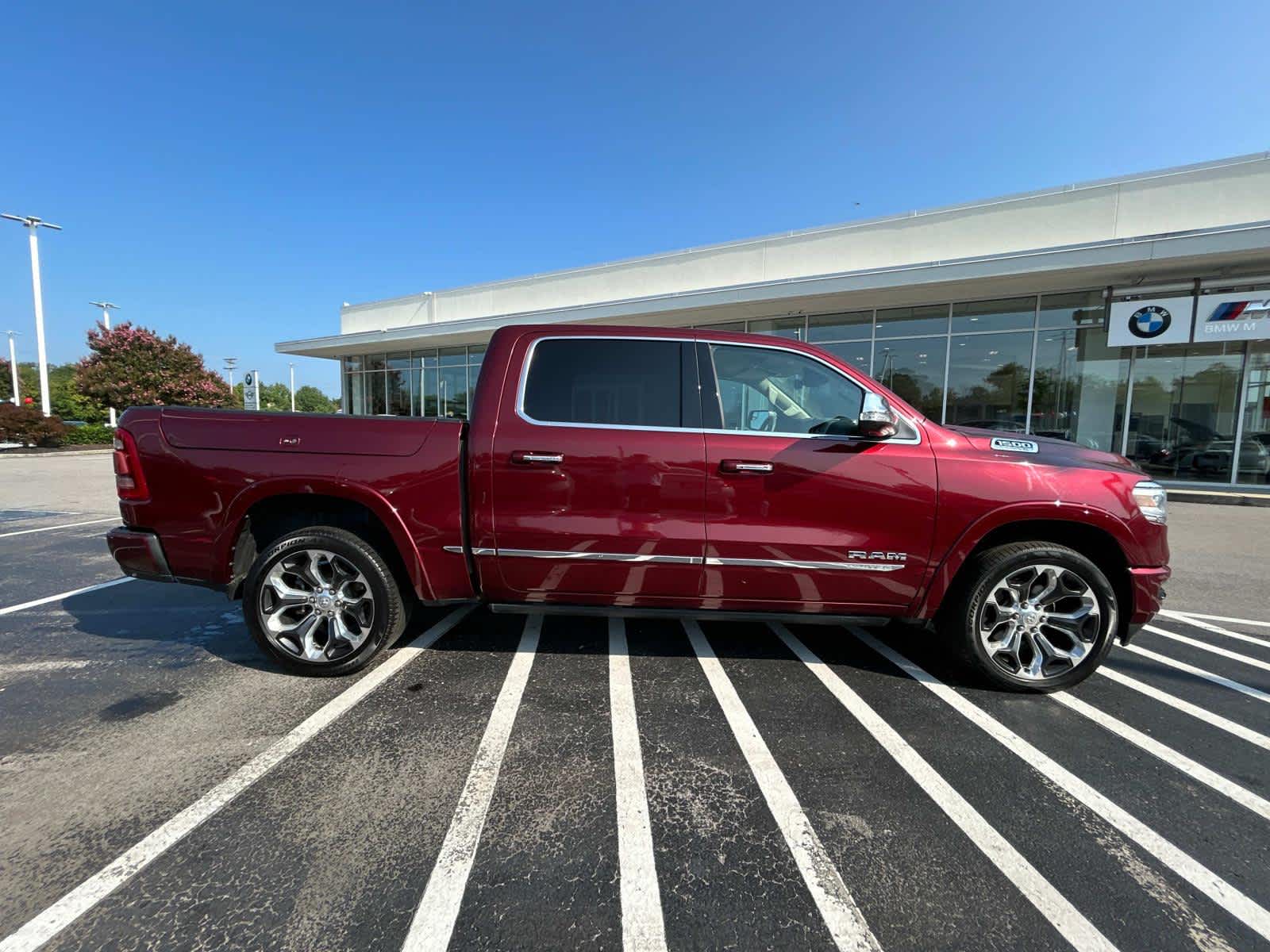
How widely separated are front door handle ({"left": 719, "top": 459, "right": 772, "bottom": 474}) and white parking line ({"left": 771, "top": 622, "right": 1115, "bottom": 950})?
1361mm

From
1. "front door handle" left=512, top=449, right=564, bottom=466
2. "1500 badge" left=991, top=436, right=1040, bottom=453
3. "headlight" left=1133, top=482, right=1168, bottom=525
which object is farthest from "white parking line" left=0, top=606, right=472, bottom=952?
"headlight" left=1133, top=482, right=1168, bottom=525

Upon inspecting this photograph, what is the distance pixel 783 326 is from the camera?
14773 millimetres

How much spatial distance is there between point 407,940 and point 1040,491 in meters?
3.52

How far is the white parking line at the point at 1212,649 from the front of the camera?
12.2ft

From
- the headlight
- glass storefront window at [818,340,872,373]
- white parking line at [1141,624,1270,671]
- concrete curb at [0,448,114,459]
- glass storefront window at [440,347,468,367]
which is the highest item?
glass storefront window at [440,347,468,367]

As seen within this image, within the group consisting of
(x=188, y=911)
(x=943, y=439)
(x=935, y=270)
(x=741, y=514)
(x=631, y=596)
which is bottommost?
(x=188, y=911)

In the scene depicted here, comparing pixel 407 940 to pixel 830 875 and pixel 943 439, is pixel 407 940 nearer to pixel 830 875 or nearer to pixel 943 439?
pixel 830 875

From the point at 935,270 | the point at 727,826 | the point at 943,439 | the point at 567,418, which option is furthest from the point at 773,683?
the point at 935,270

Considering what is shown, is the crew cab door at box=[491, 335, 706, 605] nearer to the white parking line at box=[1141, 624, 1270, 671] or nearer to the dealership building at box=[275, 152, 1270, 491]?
the white parking line at box=[1141, 624, 1270, 671]

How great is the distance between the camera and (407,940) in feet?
5.30

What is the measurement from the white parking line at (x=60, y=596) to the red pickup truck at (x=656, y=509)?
193cm

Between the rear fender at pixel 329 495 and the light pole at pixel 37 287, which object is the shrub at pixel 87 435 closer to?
the light pole at pixel 37 287

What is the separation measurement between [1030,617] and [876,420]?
5.07ft

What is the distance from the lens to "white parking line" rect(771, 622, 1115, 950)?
1725 mm
